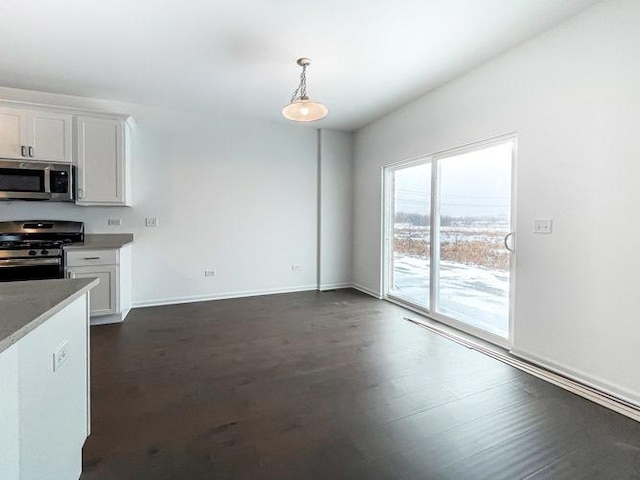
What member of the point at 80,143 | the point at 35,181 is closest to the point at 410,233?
the point at 80,143

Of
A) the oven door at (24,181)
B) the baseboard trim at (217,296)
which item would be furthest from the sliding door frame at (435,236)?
the oven door at (24,181)

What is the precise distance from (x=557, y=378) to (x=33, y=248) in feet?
17.0

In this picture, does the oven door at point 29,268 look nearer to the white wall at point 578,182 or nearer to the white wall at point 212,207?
the white wall at point 212,207

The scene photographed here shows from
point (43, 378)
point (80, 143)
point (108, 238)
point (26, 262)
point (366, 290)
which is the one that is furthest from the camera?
point (366, 290)

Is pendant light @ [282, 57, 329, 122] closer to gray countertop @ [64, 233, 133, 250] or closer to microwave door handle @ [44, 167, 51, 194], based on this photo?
gray countertop @ [64, 233, 133, 250]

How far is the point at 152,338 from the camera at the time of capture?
3.30 metres

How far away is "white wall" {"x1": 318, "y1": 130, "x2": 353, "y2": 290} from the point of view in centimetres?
552

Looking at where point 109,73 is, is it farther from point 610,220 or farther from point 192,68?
point 610,220

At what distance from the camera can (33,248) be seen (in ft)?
11.2

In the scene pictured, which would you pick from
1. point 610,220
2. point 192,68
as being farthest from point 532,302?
point 192,68

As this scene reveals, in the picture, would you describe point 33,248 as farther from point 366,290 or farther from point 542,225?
point 542,225

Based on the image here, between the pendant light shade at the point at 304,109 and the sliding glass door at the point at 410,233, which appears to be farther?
the sliding glass door at the point at 410,233

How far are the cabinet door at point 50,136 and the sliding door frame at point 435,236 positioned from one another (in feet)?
13.6

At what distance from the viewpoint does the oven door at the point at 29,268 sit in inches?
130
